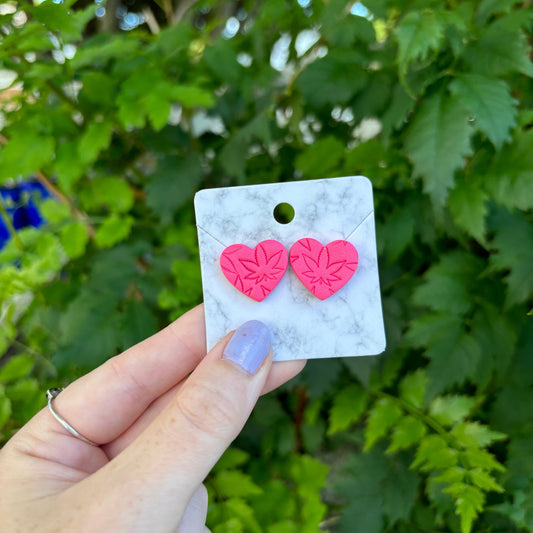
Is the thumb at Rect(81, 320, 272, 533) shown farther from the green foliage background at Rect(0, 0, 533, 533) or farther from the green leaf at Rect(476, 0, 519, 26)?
the green leaf at Rect(476, 0, 519, 26)

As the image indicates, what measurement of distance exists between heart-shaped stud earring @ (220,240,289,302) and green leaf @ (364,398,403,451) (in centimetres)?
40

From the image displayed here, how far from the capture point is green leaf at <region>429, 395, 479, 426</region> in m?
0.82

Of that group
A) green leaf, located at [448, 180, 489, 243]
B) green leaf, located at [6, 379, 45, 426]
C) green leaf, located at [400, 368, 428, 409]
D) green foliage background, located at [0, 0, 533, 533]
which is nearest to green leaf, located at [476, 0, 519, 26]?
green foliage background, located at [0, 0, 533, 533]

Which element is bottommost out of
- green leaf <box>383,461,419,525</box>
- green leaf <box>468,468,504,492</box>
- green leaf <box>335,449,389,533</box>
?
green leaf <box>383,461,419,525</box>

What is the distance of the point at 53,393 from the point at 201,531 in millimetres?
306

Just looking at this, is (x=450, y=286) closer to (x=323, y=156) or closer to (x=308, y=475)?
(x=323, y=156)

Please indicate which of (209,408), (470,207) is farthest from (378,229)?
(209,408)

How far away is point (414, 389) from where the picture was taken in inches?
34.9

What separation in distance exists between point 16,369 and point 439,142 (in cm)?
92

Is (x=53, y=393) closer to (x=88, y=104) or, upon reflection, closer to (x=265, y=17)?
(x=88, y=104)

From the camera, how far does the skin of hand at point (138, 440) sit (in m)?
0.47

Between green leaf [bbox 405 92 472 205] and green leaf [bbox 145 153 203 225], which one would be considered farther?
green leaf [bbox 145 153 203 225]

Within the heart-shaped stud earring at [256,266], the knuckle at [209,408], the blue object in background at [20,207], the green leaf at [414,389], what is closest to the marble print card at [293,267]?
the heart-shaped stud earring at [256,266]

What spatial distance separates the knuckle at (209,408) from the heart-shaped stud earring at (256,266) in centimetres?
15
